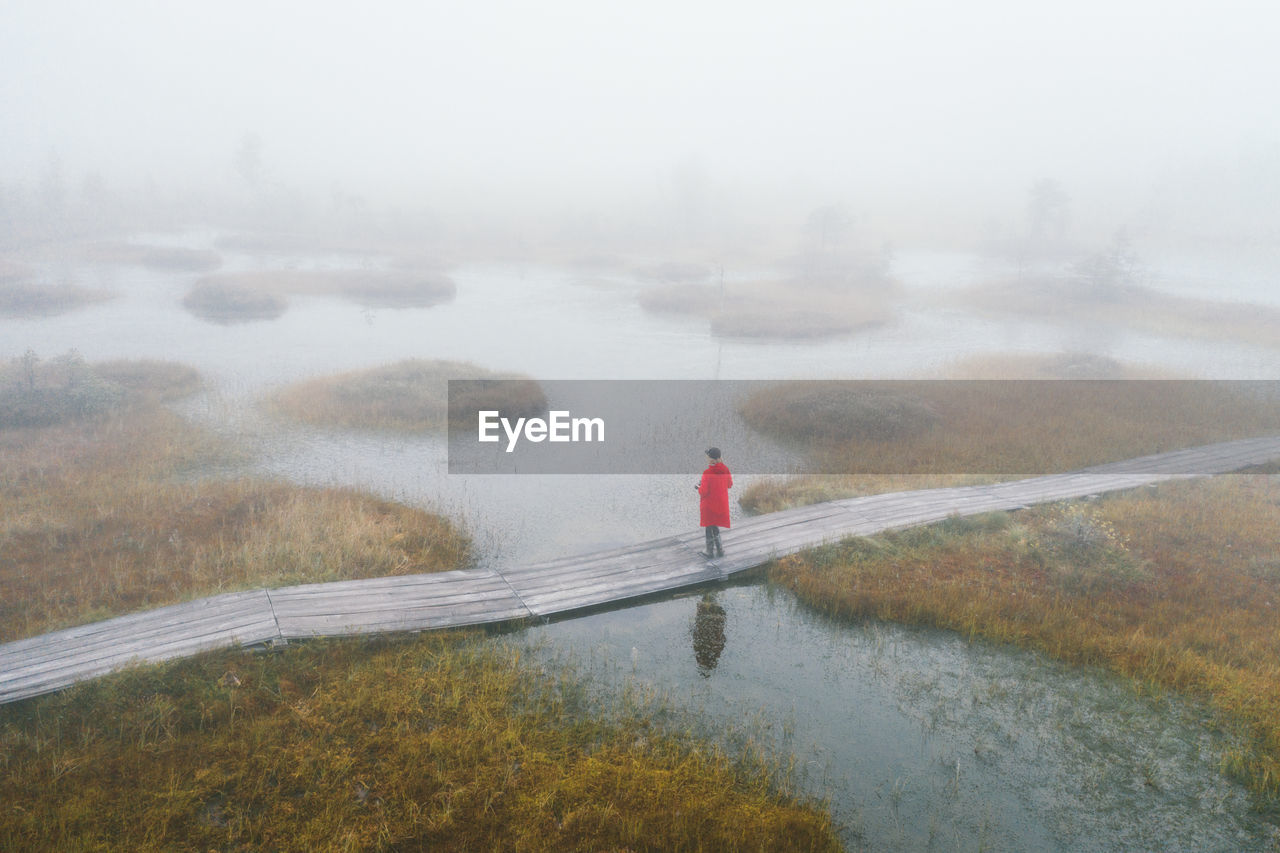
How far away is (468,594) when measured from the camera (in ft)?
41.6

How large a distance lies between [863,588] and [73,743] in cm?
1167

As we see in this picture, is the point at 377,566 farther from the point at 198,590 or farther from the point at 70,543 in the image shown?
the point at 70,543

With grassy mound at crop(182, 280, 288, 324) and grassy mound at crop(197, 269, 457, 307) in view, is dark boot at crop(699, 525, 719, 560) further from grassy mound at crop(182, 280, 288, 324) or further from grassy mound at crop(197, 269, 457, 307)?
grassy mound at crop(197, 269, 457, 307)

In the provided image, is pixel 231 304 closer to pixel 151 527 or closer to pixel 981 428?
pixel 151 527

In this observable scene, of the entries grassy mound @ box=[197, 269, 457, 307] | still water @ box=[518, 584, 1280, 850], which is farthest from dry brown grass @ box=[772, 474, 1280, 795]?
grassy mound @ box=[197, 269, 457, 307]

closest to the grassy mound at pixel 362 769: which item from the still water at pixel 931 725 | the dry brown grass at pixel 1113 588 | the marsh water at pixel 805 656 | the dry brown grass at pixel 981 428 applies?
the still water at pixel 931 725

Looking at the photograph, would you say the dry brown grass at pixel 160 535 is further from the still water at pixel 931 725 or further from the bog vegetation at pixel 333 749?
the still water at pixel 931 725

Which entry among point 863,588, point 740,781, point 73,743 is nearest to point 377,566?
point 73,743

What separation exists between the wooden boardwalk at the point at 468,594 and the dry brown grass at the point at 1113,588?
1.07m

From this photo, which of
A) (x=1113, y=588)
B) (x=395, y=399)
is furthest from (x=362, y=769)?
(x=395, y=399)

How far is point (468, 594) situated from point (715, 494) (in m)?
4.82

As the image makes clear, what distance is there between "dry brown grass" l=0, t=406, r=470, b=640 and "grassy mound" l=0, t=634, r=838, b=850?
3039mm
